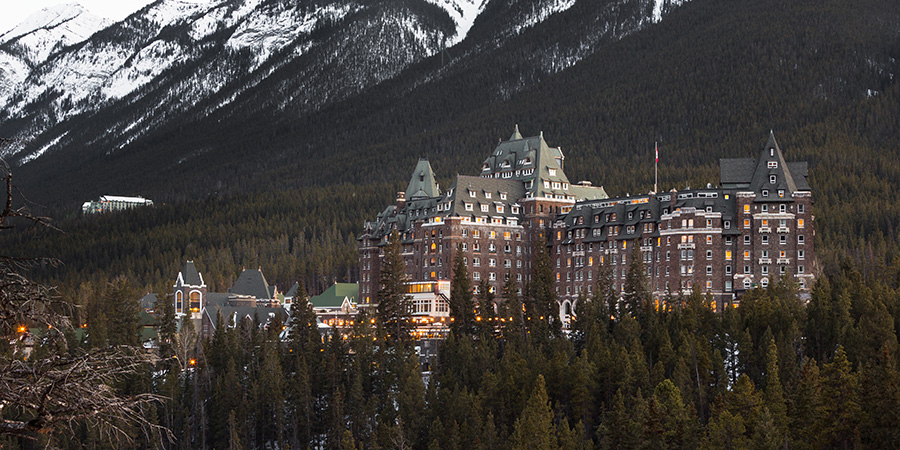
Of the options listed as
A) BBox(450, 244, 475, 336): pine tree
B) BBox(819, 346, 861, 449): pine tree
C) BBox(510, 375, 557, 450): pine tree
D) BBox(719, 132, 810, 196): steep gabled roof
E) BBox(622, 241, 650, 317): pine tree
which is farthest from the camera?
BBox(719, 132, 810, 196): steep gabled roof

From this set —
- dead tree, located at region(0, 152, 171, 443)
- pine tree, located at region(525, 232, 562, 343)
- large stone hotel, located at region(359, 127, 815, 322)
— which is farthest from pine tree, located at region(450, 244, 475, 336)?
dead tree, located at region(0, 152, 171, 443)

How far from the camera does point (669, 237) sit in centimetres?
17362

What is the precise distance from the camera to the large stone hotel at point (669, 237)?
169 meters

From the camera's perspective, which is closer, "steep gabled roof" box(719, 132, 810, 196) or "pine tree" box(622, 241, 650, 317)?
"pine tree" box(622, 241, 650, 317)

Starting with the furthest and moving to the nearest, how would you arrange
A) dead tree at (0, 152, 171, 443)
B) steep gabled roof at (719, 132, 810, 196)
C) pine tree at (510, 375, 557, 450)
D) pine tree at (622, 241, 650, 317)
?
1. steep gabled roof at (719, 132, 810, 196)
2. pine tree at (622, 241, 650, 317)
3. pine tree at (510, 375, 557, 450)
4. dead tree at (0, 152, 171, 443)

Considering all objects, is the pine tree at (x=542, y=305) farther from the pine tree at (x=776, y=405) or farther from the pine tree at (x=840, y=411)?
the pine tree at (x=840, y=411)

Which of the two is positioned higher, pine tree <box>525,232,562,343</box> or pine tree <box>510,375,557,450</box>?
pine tree <box>525,232,562,343</box>

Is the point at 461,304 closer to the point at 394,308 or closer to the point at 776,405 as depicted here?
the point at 394,308

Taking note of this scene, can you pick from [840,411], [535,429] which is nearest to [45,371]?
[840,411]

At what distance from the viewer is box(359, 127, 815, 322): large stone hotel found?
16925 centimetres

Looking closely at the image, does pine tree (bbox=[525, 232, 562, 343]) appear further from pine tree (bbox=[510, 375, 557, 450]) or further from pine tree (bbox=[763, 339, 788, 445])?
pine tree (bbox=[763, 339, 788, 445])

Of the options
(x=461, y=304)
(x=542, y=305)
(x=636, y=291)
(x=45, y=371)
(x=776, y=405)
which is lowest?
(x=776, y=405)

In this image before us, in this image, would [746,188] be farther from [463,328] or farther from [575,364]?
[575,364]

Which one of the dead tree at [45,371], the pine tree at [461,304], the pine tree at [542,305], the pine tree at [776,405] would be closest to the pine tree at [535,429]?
the pine tree at [776,405]
